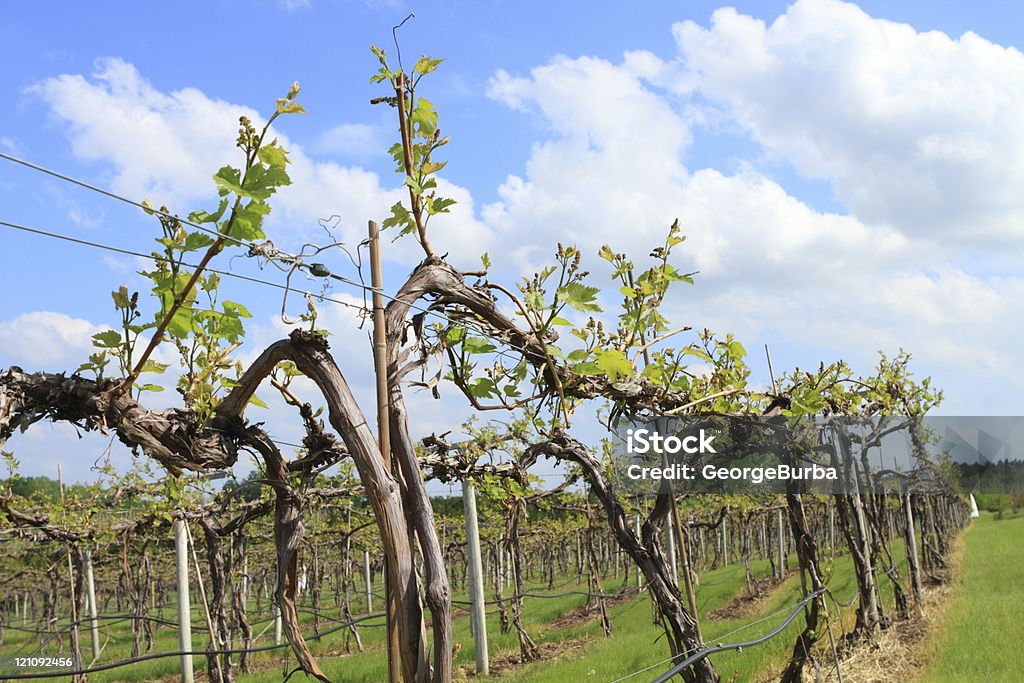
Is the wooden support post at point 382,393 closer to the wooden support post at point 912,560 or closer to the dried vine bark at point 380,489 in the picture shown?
the dried vine bark at point 380,489

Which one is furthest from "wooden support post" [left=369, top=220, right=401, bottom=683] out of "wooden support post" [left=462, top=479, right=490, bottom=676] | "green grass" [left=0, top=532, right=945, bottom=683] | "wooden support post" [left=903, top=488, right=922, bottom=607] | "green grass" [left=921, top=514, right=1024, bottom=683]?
"wooden support post" [left=903, top=488, right=922, bottom=607]

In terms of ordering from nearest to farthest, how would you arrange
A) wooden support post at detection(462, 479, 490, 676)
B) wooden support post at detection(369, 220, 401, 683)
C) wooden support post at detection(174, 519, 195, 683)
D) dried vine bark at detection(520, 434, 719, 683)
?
wooden support post at detection(369, 220, 401, 683)
dried vine bark at detection(520, 434, 719, 683)
wooden support post at detection(174, 519, 195, 683)
wooden support post at detection(462, 479, 490, 676)

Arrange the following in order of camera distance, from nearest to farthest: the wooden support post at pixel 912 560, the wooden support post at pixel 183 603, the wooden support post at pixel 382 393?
the wooden support post at pixel 382 393 < the wooden support post at pixel 183 603 < the wooden support post at pixel 912 560

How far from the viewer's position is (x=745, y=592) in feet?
A: 53.4

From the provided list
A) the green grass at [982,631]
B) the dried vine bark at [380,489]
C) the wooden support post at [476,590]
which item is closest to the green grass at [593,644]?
the wooden support post at [476,590]

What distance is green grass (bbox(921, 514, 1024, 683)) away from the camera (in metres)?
6.62

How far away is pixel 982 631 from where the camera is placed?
823 cm

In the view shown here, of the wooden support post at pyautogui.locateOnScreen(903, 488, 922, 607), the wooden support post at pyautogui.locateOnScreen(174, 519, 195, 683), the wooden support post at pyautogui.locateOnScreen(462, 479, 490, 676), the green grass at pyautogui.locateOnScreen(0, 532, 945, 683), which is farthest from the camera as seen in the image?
the wooden support post at pyautogui.locateOnScreen(903, 488, 922, 607)

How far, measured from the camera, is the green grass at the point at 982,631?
21.7 ft

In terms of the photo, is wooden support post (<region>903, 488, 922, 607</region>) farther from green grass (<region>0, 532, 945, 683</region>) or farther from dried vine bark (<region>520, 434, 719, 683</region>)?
dried vine bark (<region>520, 434, 719, 683</region>)

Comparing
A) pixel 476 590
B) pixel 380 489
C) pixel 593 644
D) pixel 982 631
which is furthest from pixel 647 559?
pixel 593 644

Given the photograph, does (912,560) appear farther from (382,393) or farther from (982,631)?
(382,393)

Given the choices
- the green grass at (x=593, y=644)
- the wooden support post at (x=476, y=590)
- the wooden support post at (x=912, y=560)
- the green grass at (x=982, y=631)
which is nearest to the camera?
the green grass at (x=982, y=631)

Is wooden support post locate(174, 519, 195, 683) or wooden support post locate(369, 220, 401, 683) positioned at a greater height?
wooden support post locate(369, 220, 401, 683)
